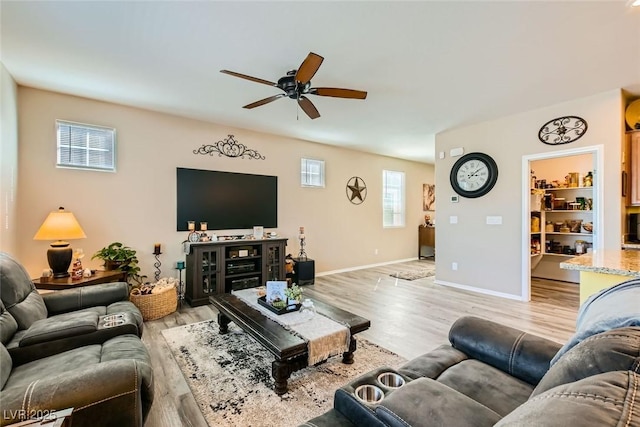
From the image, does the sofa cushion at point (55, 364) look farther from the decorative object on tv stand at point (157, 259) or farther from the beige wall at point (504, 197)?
the beige wall at point (504, 197)

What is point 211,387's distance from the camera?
2055 mm

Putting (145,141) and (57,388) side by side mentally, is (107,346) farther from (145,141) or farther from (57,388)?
(145,141)

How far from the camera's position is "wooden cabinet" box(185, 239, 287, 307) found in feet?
12.9

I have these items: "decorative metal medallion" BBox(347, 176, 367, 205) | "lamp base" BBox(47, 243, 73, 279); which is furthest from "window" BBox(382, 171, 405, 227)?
"lamp base" BBox(47, 243, 73, 279)

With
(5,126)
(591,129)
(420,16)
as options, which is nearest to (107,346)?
(5,126)

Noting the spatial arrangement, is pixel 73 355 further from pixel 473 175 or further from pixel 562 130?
pixel 562 130

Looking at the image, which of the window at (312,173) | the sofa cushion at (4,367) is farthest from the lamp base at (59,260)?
the window at (312,173)

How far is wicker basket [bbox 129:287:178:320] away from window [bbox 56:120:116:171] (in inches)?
69.0

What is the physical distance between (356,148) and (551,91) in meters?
3.50

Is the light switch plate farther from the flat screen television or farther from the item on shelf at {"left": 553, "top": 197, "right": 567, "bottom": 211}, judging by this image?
the flat screen television

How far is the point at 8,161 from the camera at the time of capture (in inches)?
112

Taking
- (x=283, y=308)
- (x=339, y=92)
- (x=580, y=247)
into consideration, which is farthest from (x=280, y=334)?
(x=580, y=247)

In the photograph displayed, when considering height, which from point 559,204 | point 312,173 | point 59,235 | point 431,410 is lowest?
point 431,410

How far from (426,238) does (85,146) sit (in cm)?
732
